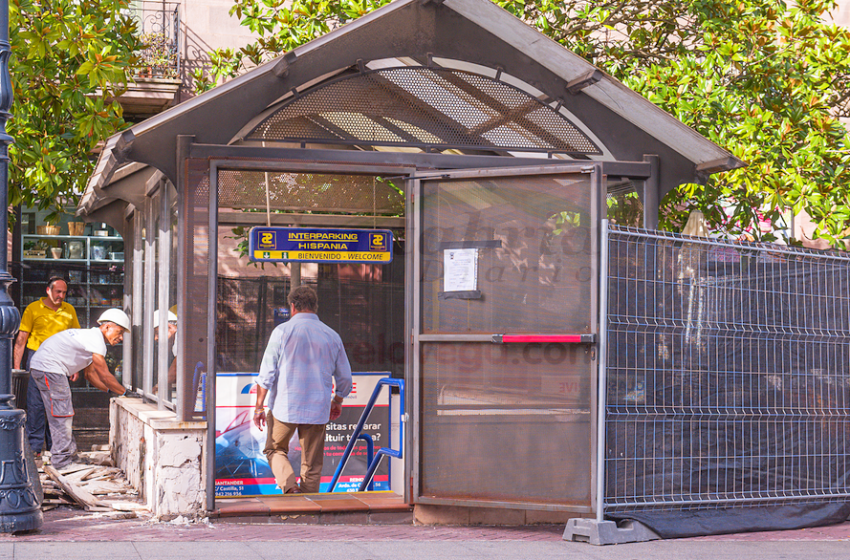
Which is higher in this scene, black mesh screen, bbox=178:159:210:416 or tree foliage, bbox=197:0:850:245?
tree foliage, bbox=197:0:850:245

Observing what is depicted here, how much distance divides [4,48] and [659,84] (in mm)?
6424

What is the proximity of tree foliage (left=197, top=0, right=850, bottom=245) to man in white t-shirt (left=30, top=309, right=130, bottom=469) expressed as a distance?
3.87m

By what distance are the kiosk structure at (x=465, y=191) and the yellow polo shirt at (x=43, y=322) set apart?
3.72 m

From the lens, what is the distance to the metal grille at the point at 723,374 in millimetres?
6266

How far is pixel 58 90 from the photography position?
34.9 ft

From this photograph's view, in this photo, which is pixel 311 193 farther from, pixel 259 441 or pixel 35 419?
pixel 35 419

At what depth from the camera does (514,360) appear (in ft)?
21.2

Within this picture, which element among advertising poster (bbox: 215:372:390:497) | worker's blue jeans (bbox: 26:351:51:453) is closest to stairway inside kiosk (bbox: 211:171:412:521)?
advertising poster (bbox: 215:372:390:497)

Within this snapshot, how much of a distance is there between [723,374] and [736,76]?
561 centimetres

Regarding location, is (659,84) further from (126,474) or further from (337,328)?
(126,474)

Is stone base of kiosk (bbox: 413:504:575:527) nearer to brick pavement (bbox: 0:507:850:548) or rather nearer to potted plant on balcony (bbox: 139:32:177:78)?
brick pavement (bbox: 0:507:850:548)

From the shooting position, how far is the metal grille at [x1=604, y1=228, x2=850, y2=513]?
6.27m

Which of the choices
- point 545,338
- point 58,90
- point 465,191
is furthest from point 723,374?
point 58,90

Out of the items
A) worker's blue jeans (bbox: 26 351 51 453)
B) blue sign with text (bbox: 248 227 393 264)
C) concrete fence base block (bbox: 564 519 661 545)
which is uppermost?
blue sign with text (bbox: 248 227 393 264)
